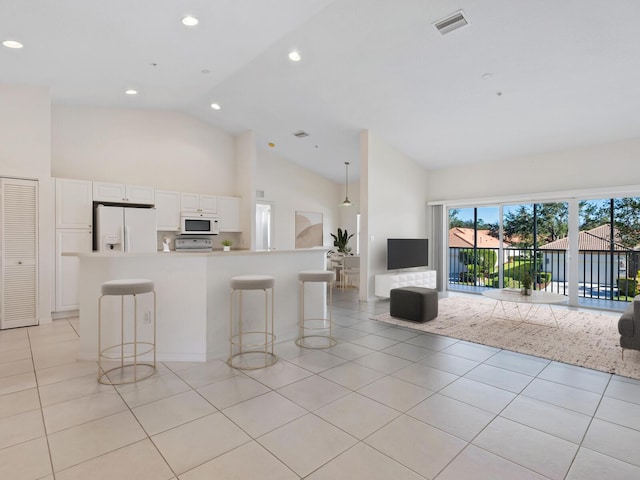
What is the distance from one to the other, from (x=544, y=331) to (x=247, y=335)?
389 cm

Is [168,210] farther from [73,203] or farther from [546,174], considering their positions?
[546,174]

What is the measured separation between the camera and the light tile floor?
1.86m

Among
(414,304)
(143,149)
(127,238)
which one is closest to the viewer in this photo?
(414,304)

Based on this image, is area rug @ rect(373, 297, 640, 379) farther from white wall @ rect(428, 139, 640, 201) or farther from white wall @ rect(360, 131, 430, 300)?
white wall @ rect(428, 139, 640, 201)

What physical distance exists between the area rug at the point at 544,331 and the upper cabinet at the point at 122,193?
4521mm

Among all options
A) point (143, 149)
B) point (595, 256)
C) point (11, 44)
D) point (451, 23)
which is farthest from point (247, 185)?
point (595, 256)

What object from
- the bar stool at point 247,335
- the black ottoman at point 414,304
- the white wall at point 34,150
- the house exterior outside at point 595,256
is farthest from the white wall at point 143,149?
the house exterior outside at point 595,256

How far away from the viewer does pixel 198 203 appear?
6.89 metres

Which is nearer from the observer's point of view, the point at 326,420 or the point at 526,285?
the point at 326,420

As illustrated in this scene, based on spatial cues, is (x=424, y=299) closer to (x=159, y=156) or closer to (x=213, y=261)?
(x=213, y=261)

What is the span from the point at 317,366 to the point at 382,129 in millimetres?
4724

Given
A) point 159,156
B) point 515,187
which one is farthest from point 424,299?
point 159,156

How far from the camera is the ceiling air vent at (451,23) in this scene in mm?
3545

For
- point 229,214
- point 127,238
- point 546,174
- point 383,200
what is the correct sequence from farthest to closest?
point 229,214, point 383,200, point 546,174, point 127,238
